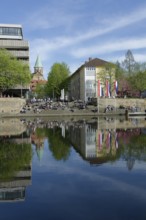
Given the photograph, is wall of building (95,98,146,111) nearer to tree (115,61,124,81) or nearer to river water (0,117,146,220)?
tree (115,61,124,81)

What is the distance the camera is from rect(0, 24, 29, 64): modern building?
109 meters

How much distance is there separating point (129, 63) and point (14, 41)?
36236mm

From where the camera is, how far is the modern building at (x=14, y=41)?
109m

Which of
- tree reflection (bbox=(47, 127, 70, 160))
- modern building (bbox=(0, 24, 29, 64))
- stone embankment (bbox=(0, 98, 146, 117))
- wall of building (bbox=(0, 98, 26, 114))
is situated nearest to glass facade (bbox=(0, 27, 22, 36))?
modern building (bbox=(0, 24, 29, 64))

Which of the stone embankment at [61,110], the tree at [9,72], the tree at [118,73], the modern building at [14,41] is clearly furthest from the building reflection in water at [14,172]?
the modern building at [14,41]

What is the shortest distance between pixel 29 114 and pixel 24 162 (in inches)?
2342

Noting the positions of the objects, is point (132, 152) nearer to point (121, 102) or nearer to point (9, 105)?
point (9, 105)

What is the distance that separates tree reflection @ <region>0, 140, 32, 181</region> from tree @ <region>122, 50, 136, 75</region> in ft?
290

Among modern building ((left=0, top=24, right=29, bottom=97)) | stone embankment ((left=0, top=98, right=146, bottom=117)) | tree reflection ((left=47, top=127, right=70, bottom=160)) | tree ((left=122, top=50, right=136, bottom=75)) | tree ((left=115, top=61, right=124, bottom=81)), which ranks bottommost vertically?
tree reflection ((left=47, top=127, right=70, bottom=160))

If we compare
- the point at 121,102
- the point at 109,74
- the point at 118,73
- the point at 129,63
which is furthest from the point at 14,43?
the point at 121,102

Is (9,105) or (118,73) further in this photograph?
(118,73)

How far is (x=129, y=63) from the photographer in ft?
363

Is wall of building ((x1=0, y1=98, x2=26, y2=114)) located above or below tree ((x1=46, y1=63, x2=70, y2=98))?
below

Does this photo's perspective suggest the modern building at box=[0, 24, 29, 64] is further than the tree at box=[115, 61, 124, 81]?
Yes
